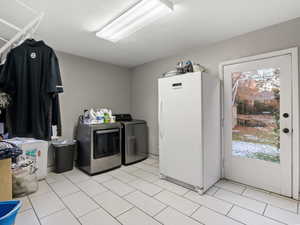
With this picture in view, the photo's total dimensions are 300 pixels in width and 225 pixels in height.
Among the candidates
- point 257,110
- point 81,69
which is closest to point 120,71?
point 81,69

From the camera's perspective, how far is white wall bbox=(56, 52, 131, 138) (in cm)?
312

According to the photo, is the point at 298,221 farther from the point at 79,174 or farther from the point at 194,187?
the point at 79,174

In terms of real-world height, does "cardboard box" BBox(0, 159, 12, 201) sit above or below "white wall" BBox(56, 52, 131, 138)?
below

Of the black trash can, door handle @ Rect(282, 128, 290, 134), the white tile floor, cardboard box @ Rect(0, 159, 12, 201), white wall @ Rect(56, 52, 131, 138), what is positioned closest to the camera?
cardboard box @ Rect(0, 159, 12, 201)

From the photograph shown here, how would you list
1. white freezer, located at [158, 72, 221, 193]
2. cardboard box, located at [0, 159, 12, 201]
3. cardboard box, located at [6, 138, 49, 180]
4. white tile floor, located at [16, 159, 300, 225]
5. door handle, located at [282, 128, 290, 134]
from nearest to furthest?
cardboard box, located at [0, 159, 12, 201]
white tile floor, located at [16, 159, 300, 225]
door handle, located at [282, 128, 290, 134]
white freezer, located at [158, 72, 221, 193]
cardboard box, located at [6, 138, 49, 180]

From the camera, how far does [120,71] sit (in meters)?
4.07

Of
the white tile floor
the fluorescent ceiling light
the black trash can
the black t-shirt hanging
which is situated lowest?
the white tile floor

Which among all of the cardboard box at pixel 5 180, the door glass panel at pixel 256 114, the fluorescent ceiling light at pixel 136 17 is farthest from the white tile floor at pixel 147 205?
the fluorescent ceiling light at pixel 136 17

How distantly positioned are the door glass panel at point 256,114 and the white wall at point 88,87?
264cm

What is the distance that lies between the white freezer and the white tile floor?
24 cm

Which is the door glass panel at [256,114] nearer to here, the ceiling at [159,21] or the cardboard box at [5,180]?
the ceiling at [159,21]

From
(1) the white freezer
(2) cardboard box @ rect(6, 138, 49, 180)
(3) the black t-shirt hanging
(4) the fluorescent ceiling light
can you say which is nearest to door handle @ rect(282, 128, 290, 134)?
(1) the white freezer

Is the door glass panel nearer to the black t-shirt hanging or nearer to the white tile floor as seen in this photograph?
the white tile floor

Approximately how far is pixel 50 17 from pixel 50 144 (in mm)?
2201
